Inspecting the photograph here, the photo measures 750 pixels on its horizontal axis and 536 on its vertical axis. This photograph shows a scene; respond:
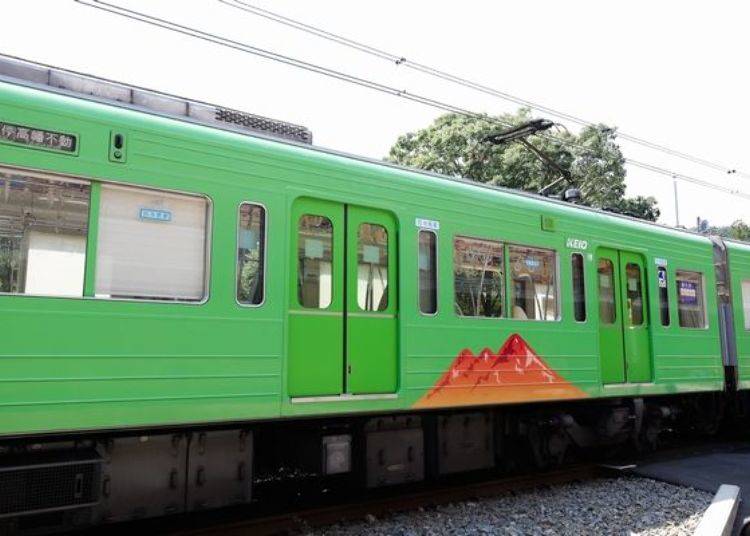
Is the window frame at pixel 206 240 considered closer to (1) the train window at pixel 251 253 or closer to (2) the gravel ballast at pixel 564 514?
(1) the train window at pixel 251 253

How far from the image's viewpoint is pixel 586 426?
8586 mm

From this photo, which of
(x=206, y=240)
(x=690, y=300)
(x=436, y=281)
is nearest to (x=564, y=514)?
(x=436, y=281)

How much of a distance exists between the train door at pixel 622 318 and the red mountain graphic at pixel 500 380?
90 centimetres

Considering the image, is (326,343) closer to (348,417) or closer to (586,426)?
(348,417)

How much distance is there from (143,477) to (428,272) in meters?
3.12

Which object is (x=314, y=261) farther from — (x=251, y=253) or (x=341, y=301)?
(x=251, y=253)

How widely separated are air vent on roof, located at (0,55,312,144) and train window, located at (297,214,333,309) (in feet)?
2.85

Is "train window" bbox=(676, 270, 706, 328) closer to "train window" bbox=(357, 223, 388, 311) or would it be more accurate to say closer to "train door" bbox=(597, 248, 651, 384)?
"train door" bbox=(597, 248, 651, 384)

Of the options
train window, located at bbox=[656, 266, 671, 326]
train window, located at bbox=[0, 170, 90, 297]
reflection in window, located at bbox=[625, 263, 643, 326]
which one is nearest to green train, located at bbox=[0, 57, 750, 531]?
train window, located at bbox=[0, 170, 90, 297]

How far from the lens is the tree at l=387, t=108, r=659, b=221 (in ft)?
78.9

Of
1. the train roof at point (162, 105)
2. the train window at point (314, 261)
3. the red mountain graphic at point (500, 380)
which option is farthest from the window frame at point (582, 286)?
the train window at point (314, 261)

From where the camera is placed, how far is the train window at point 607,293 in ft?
27.3

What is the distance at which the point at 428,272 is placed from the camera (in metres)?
6.41

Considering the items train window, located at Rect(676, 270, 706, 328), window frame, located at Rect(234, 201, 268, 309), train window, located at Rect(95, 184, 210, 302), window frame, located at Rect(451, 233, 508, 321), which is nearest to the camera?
train window, located at Rect(95, 184, 210, 302)
